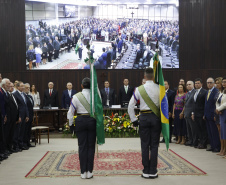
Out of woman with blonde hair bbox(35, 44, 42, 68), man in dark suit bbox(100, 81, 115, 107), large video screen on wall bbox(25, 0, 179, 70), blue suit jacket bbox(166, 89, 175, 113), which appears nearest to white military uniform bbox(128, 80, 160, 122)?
blue suit jacket bbox(166, 89, 175, 113)

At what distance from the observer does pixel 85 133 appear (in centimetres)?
570

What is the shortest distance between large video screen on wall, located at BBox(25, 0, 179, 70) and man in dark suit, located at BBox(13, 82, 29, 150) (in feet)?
17.6

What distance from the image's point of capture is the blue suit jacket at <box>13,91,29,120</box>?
8.74 metres

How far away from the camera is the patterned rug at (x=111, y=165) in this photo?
5945mm

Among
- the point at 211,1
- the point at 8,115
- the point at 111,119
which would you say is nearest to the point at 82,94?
the point at 8,115

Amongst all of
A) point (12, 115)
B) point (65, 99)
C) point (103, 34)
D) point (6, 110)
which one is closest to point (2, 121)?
point (6, 110)

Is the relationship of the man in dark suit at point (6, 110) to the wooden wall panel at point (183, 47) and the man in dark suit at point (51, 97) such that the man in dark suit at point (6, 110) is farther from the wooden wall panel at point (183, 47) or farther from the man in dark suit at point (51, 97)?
the wooden wall panel at point (183, 47)

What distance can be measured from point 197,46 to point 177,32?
3.00ft

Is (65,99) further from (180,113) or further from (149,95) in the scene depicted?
(149,95)

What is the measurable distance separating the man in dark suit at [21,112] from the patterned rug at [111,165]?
3.78ft

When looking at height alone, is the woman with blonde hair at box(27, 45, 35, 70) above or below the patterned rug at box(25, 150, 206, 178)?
above

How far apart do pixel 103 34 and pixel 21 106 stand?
6353 millimetres

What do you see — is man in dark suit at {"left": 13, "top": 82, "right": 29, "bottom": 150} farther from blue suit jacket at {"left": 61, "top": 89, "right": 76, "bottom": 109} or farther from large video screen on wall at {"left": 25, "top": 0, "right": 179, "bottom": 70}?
large video screen on wall at {"left": 25, "top": 0, "right": 179, "bottom": 70}


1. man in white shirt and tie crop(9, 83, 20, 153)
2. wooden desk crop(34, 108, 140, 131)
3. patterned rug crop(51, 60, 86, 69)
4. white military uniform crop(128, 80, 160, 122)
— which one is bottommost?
wooden desk crop(34, 108, 140, 131)
